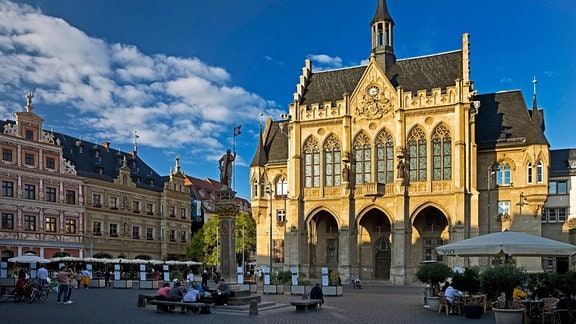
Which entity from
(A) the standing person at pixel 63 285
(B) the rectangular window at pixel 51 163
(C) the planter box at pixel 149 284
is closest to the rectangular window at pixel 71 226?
(B) the rectangular window at pixel 51 163

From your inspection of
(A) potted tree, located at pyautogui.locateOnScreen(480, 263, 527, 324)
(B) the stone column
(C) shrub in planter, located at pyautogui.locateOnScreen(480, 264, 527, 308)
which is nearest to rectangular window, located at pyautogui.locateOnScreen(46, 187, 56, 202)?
(B) the stone column

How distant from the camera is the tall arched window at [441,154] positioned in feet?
161

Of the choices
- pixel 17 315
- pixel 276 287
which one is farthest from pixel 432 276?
pixel 17 315

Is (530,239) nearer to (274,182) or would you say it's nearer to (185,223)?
(274,182)

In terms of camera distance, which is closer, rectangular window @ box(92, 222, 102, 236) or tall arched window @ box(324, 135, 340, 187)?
tall arched window @ box(324, 135, 340, 187)

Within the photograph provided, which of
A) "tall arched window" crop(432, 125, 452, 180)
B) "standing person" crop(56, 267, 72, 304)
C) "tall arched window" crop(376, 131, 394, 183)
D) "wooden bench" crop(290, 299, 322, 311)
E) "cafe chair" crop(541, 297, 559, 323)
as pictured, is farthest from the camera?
"tall arched window" crop(376, 131, 394, 183)

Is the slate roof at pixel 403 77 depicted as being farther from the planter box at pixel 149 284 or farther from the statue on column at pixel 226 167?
the statue on column at pixel 226 167

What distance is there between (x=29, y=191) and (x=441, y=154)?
122 ft

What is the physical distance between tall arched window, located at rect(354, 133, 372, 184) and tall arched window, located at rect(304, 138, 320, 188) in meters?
3.80

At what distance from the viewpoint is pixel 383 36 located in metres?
56.8

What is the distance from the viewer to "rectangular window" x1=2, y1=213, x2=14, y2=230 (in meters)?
52.4

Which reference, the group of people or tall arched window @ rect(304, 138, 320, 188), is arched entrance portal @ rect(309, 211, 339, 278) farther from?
the group of people

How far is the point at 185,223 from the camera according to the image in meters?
75.0

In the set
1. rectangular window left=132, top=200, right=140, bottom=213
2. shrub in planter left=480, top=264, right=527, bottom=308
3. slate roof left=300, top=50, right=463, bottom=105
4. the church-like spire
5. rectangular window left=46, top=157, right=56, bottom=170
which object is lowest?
shrub in planter left=480, top=264, right=527, bottom=308
